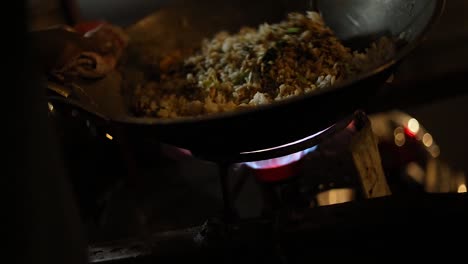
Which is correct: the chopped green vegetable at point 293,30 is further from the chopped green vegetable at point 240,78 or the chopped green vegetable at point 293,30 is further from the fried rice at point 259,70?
the chopped green vegetable at point 240,78

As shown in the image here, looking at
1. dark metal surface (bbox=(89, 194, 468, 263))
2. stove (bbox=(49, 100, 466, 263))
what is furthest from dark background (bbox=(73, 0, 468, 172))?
dark metal surface (bbox=(89, 194, 468, 263))

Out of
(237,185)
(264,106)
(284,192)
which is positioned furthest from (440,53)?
(264,106)

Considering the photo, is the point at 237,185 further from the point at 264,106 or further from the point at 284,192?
the point at 264,106

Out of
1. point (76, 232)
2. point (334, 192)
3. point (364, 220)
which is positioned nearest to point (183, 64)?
point (334, 192)

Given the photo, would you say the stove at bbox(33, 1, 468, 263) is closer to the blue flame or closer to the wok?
the blue flame

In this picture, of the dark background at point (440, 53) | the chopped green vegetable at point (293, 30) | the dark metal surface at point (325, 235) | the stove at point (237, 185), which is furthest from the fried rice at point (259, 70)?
the dark background at point (440, 53)

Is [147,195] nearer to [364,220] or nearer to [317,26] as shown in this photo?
[317,26]
